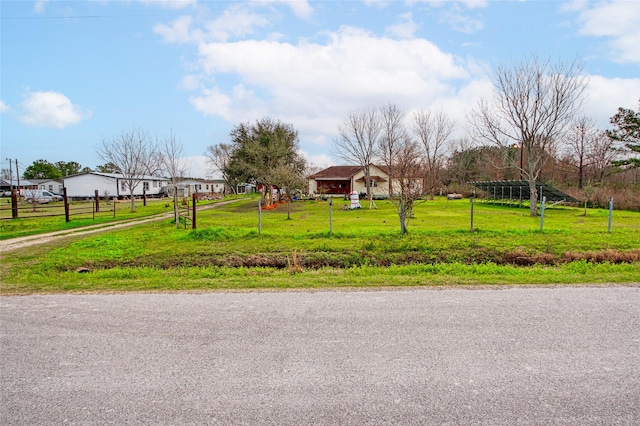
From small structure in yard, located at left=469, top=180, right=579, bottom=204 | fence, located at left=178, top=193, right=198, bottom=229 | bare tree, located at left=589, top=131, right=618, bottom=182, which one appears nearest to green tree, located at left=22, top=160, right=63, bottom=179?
fence, located at left=178, top=193, right=198, bottom=229

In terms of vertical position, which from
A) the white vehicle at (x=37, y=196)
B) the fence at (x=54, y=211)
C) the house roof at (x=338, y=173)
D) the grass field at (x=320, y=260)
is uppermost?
the house roof at (x=338, y=173)

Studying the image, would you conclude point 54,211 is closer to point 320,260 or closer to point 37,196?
point 37,196

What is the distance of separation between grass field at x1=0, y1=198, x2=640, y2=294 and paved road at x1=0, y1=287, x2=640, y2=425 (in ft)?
Answer: 4.84

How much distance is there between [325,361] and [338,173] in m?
53.7

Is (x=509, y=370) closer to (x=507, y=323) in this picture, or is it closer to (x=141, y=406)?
(x=507, y=323)

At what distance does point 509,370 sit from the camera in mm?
3205

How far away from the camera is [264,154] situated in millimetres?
35406

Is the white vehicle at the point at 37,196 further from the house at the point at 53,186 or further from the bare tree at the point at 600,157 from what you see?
the bare tree at the point at 600,157

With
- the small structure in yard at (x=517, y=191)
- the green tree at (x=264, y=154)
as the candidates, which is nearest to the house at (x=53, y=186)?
the green tree at (x=264, y=154)

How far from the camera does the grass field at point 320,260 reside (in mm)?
6750

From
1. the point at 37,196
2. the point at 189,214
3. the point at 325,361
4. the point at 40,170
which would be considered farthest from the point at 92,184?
the point at 325,361

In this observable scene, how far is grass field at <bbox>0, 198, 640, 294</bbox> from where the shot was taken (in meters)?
6.75

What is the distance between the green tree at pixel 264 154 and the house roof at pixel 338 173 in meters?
11.7

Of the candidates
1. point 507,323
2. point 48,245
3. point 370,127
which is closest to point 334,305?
point 507,323
